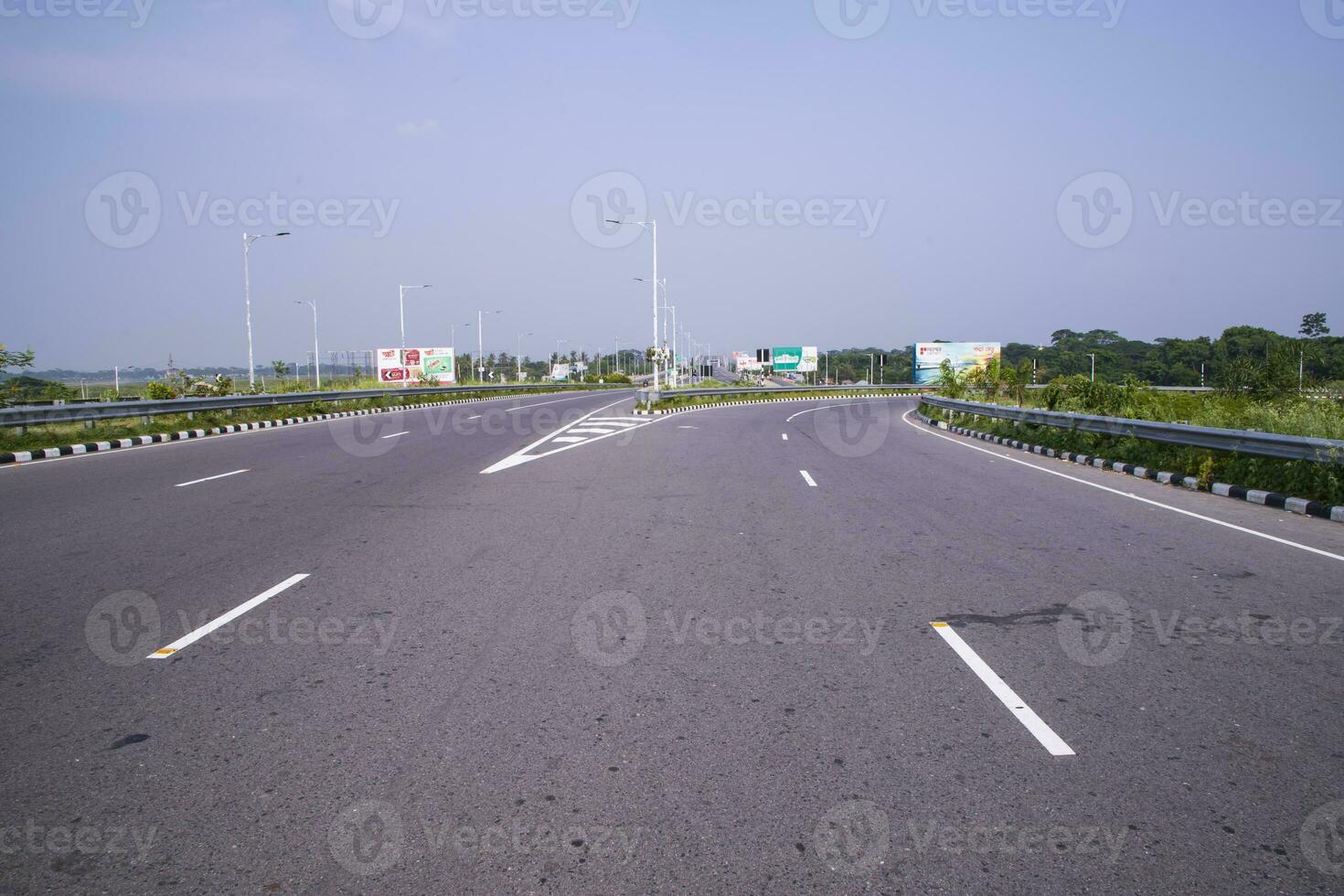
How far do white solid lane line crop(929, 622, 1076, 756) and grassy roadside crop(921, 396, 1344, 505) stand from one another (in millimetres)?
8568

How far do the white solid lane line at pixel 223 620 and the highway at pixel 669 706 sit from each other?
30 mm

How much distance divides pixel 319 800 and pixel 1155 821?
3.47 metres

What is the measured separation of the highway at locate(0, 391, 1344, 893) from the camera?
341 cm

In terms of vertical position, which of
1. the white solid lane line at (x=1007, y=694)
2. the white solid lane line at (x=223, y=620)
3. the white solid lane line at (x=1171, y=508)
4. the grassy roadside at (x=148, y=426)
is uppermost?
the grassy roadside at (x=148, y=426)

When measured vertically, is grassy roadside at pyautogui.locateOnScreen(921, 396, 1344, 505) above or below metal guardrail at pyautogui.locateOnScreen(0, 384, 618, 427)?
below

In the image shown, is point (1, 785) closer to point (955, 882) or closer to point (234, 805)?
point (234, 805)

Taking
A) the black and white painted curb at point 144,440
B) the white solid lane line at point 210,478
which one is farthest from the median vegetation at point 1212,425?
the black and white painted curb at point 144,440

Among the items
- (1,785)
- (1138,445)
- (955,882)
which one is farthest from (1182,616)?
(1138,445)

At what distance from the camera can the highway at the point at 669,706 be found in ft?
11.2

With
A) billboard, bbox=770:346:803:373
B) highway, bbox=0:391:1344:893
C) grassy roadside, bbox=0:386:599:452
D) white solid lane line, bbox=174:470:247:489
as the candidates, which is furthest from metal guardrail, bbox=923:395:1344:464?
billboard, bbox=770:346:803:373

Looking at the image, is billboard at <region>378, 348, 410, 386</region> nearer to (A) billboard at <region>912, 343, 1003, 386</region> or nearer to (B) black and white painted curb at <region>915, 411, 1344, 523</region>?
(A) billboard at <region>912, 343, 1003, 386</region>

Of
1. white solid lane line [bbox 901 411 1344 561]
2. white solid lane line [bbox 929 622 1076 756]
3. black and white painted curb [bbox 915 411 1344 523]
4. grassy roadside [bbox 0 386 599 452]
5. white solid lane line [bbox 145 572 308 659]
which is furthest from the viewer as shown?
grassy roadside [bbox 0 386 599 452]

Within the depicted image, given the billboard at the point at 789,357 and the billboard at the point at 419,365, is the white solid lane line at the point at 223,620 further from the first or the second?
the billboard at the point at 789,357

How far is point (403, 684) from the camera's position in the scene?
200 inches
